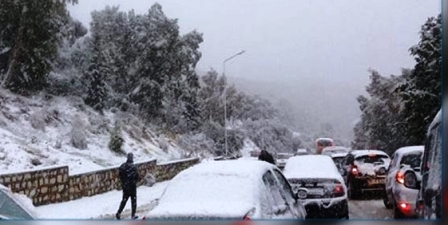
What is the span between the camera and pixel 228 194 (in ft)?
19.0

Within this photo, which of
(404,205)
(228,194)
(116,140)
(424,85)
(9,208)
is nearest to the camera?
(228,194)

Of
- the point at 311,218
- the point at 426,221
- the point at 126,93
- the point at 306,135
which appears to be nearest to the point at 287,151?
the point at 306,135

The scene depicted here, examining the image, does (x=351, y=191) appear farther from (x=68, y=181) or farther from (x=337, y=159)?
(x=68, y=181)

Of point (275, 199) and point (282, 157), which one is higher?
point (282, 157)

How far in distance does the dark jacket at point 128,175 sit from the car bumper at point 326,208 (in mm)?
1943

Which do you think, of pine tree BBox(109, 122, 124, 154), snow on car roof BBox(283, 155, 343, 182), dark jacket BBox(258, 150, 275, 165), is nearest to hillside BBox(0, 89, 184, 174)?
pine tree BBox(109, 122, 124, 154)

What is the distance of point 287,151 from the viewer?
831cm

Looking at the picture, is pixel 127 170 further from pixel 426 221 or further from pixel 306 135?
pixel 426 221

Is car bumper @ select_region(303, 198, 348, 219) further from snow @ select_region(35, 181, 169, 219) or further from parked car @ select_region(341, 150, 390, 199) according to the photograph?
snow @ select_region(35, 181, 169, 219)

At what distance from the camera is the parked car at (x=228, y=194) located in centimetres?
558

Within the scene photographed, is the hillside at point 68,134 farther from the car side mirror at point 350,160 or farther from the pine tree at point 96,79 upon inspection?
the car side mirror at point 350,160

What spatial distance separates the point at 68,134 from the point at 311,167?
276cm

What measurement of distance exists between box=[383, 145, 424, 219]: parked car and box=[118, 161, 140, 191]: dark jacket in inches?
106

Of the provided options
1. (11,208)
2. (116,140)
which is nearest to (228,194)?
(11,208)
